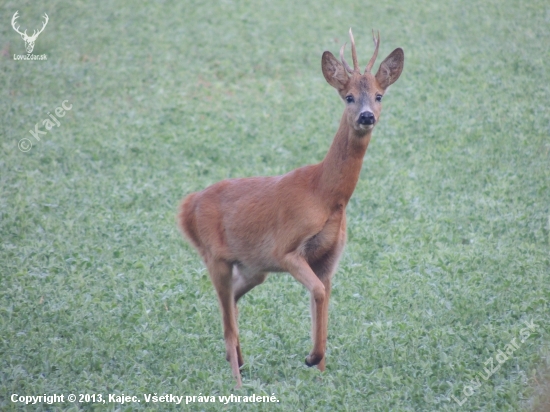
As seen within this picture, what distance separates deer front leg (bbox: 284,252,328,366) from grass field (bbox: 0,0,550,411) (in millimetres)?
226

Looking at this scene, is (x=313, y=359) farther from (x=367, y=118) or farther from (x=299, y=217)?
(x=367, y=118)

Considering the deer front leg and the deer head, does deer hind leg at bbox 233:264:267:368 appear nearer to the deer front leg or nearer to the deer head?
the deer front leg

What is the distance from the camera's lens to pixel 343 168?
628cm

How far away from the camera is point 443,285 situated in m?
7.92

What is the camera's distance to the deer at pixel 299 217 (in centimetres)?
624

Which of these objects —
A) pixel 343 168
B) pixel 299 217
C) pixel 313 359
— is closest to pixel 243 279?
pixel 299 217

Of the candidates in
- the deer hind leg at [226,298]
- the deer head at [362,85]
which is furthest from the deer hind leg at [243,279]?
the deer head at [362,85]

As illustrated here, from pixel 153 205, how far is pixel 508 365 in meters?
5.60

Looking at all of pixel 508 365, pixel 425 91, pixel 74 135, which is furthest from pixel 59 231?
pixel 425 91

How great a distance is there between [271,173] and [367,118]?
5116 millimetres

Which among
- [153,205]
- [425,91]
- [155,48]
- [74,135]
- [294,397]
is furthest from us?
[155,48]

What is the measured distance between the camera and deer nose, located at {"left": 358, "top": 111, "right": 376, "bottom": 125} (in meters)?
6.09

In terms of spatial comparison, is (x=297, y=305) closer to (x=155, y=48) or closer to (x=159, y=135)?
(x=159, y=135)

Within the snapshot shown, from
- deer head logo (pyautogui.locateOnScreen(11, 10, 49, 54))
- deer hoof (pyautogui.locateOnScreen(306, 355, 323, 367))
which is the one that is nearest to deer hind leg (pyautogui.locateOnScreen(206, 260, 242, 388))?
deer hoof (pyautogui.locateOnScreen(306, 355, 323, 367))
